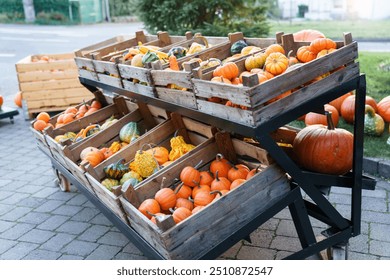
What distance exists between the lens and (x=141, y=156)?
11.3 feet

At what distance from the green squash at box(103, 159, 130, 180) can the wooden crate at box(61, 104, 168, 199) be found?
329mm

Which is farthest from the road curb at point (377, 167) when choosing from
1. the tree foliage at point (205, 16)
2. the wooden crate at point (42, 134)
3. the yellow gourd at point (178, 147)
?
the tree foliage at point (205, 16)

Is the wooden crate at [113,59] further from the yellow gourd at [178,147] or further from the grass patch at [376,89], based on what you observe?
the grass patch at [376,89]

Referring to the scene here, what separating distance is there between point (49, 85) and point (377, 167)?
5.56m

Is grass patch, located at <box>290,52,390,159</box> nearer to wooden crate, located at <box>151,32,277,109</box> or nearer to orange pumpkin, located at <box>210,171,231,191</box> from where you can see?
wooden crate, located at <box>151,32,277,109</box>

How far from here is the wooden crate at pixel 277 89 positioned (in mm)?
2338

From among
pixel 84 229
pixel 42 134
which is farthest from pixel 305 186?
pixel 42 134

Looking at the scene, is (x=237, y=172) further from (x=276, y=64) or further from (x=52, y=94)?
(x=52, y=94)

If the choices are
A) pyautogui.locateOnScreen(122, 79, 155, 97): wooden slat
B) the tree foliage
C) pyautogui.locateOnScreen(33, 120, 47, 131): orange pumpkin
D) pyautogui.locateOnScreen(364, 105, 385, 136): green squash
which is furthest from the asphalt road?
pyautogui.locateOnScreen(364, 105, 385, 136): green squash

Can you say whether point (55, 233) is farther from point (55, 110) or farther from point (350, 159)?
point (55, 110)

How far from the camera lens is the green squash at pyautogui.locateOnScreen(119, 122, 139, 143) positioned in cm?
401

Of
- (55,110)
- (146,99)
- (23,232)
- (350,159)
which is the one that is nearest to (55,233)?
(23,232)

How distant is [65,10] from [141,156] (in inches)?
1052

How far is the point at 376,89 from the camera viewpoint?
6.36 metres
